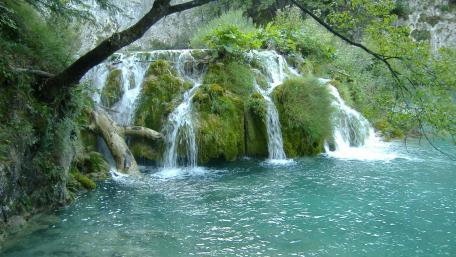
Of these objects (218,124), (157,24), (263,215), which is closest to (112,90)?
(218,124)

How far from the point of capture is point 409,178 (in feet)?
28.7

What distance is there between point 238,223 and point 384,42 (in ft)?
10.3

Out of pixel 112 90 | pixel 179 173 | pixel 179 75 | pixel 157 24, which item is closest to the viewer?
pixel 179 173

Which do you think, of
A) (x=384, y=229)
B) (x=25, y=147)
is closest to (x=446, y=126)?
(x=384, y=229)

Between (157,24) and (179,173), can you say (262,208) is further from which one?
(157,24)

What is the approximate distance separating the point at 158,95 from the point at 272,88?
123 inches

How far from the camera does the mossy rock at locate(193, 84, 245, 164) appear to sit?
975cm

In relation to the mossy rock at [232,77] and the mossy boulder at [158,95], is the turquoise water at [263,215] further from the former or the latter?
the mossy rock at [232,77]

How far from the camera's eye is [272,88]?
38.0 ft

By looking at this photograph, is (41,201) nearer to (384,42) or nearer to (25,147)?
(25,147)

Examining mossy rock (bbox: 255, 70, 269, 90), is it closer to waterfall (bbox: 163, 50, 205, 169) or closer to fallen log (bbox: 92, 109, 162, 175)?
waterfall (bbox: 163, 50, 205, 169)

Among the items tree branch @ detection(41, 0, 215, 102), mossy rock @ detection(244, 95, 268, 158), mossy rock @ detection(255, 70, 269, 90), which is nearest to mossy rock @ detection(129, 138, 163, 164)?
mossy rock @ detection(244, 95, 268, 158)

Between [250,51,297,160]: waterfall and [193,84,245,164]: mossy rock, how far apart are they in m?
0.70

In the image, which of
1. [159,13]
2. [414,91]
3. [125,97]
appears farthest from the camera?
[125,97]
